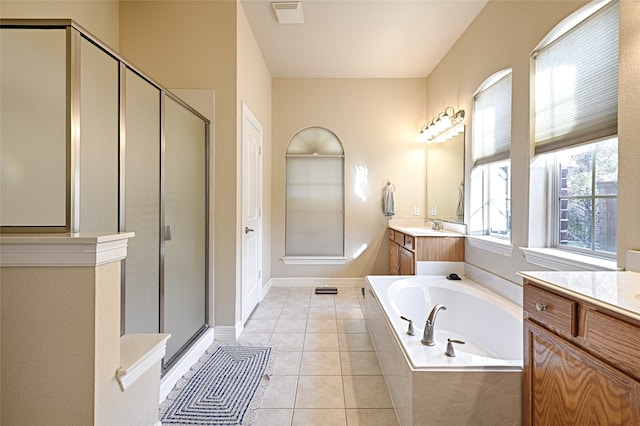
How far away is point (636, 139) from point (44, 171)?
243 centimetres

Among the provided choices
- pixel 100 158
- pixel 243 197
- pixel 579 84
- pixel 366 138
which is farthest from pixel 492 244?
pixel 100 158

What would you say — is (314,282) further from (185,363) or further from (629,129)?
(629,129)

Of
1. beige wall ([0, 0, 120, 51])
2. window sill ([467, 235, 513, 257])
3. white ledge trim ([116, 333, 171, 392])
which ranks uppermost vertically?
beige wall ([0, 0, 120, 51])

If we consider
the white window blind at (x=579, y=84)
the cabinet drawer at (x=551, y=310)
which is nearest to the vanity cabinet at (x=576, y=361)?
the cabinet drawer at (x=551, y=310)

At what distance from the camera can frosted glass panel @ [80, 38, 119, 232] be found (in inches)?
49.4

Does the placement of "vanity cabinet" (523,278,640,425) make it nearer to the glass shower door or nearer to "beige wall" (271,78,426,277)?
the glass shower door

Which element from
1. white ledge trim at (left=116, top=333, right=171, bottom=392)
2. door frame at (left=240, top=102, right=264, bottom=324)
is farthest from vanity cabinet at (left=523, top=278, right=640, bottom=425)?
door frame at (left=240, top=102, right=264, bottom=324)

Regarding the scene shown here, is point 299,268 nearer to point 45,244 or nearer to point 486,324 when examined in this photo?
point 486,324

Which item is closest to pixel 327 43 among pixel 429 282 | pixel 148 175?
pixel 148 175

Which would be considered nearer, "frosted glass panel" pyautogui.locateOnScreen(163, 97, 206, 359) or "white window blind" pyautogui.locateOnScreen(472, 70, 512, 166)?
"frosted glass panel" pyautogui.locateOnScreen(163, 97, 206, 359)

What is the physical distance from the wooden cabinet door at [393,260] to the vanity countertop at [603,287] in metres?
2.32

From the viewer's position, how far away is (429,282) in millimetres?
2666

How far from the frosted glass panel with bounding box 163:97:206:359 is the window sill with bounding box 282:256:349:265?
5.88ft

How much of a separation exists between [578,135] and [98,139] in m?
2.45
